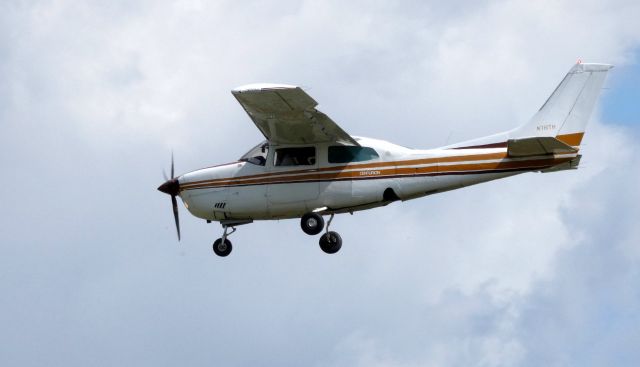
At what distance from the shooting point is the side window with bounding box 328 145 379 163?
43812mm

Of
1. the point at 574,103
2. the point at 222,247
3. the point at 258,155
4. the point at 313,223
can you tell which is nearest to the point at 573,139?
the point at 574,103

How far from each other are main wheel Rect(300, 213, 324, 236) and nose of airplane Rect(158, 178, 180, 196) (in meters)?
3.71

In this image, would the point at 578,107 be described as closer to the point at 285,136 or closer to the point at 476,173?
the point at 476,173

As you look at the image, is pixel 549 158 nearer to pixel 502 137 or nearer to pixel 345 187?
pixel 502 137

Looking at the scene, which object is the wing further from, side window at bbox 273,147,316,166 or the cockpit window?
the cockpit window

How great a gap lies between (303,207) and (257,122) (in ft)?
7.68

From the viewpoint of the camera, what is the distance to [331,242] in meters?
44.1

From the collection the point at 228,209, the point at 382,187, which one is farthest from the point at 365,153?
the point at 228,209

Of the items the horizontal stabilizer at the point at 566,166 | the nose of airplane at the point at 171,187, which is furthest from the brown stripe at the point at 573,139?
the nose of airplane at the point at 171,187

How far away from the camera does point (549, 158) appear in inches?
1670

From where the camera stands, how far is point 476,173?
43.1m

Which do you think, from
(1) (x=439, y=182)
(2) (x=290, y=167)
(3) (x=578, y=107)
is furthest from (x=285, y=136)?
(3) (x=578, y=107)

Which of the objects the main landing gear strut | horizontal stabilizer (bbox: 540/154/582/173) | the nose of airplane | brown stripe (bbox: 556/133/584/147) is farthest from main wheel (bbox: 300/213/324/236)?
brown stripe (bbox: 556/133/584/147)

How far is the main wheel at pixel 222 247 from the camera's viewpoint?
45250 mm
